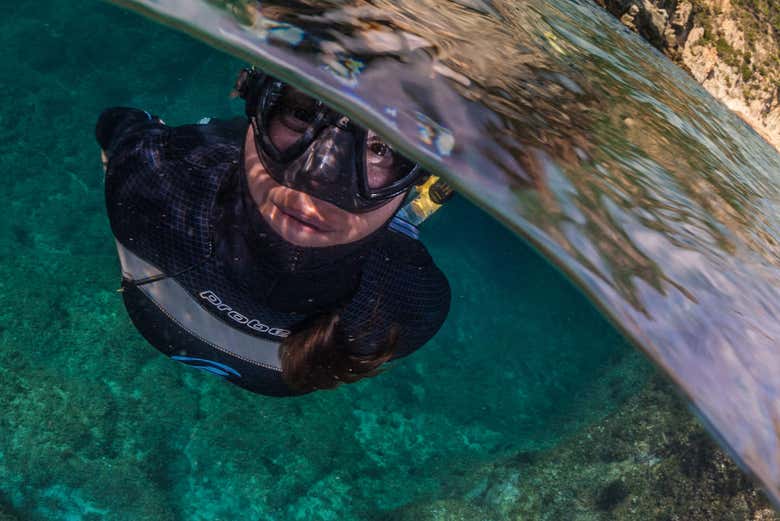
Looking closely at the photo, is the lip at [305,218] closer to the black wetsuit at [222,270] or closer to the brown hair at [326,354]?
the black wetsuit at [222,270]

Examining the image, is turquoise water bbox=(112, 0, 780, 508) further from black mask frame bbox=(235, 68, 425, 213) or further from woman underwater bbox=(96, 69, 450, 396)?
woman underwater bbox=(96, 69, 450, 396)

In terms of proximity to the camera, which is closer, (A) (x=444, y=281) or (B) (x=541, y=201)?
(B) (x=541, y=201)

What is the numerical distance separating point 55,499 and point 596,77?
201 inches

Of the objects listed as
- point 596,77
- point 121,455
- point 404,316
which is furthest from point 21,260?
point 596,77

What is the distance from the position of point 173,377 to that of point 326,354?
9.97 feet

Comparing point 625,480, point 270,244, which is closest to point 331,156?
point 270,244

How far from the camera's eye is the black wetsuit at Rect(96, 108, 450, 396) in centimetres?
282

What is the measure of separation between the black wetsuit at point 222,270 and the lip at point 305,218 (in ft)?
0.71

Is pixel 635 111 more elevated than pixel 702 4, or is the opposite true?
pixel 702 4

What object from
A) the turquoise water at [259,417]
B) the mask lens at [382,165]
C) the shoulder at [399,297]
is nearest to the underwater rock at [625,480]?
the turquoise water at [259,417]

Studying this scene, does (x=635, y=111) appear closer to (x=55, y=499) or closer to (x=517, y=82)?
(x=517, y=82)

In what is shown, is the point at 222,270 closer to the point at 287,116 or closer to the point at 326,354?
the point at 326,354

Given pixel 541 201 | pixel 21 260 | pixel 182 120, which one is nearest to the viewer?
pixel 541 201

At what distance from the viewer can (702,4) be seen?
18.7 feet
